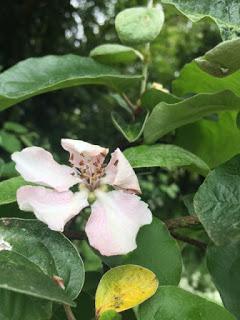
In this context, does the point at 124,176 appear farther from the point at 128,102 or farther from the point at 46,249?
the point at 128,102

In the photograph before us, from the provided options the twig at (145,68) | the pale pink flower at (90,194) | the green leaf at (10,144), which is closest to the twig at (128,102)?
the twig at (145,68)

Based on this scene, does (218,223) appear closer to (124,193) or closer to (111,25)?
(124,193)

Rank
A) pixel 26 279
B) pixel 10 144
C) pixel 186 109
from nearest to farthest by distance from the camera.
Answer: pixel 26 279 < pixel 186 109 < pixel 10 144

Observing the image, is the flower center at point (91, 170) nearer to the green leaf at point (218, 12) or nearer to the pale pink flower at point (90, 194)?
the pale pink flower at point (90, 194)

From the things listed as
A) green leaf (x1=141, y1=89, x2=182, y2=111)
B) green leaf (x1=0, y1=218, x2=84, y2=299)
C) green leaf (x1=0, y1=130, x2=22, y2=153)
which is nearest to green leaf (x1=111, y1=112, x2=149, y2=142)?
green leaf (x1=141, y1=89, x2=182, y2=111)

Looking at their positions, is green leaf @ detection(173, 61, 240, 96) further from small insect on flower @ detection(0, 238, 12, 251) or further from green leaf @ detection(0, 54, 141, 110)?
small insect on flower @ detection(0, 238, 12, 251)

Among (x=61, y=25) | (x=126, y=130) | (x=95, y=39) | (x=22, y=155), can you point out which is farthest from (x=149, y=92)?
(x=61, y=25)

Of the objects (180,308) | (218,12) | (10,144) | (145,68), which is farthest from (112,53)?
(10,144)
